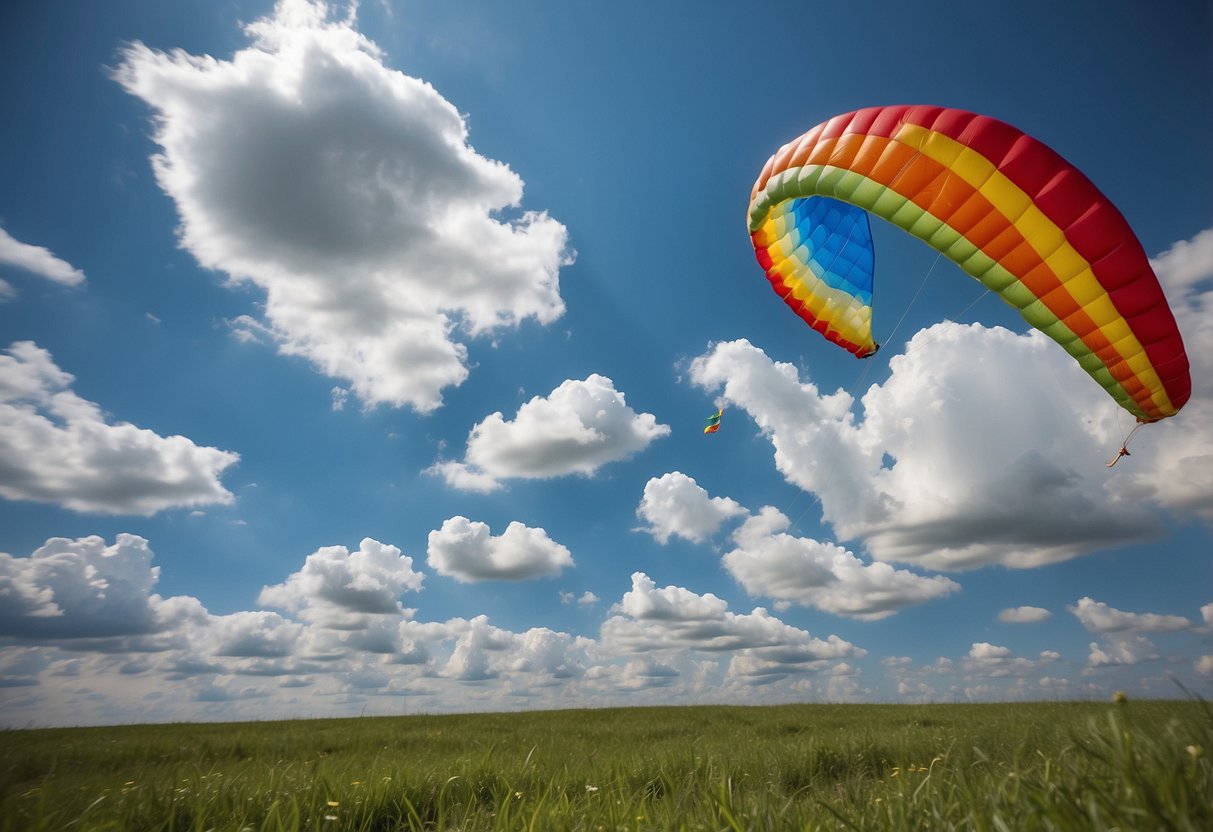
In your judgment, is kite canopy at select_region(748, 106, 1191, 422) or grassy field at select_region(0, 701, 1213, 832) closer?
grassy field at select_region(0, 701, 1213, 832)

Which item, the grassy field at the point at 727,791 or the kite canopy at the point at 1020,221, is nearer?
the grassy field at the point at 727,791

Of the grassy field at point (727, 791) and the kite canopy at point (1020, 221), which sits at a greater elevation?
the kite canopy at point (1020, 221)

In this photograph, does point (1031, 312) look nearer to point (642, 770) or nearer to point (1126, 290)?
point (1126, 290)

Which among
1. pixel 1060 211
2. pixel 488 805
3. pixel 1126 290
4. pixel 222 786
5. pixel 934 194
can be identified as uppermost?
pixel 934 194

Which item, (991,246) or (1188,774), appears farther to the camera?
(991,246)

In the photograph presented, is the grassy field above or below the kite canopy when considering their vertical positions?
below

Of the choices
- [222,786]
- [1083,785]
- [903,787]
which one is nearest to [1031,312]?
[903,787]

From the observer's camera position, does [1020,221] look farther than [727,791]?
Yes

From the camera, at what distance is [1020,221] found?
8289 millimetres

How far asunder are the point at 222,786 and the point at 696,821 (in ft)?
10.1

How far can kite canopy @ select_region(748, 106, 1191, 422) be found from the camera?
310 inches

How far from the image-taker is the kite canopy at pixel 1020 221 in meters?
7.87

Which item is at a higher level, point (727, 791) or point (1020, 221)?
point (1020, 221)

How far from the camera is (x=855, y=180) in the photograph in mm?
9602
